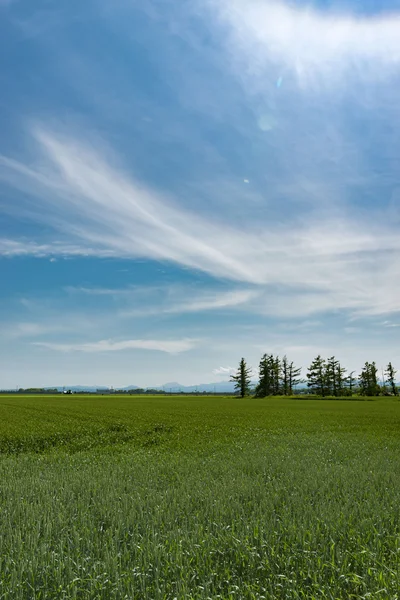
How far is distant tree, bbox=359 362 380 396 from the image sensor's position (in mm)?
112062

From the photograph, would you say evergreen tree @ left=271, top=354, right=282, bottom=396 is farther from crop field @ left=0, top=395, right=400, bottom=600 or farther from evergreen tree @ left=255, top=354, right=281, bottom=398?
crop field @ left=0, top=395, right=400, bottom=600

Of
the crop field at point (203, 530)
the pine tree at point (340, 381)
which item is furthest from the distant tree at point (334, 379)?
the crop field at point (203, 530)

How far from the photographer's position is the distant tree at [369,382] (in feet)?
368

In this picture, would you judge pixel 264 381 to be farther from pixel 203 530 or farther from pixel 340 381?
pixel 203 530

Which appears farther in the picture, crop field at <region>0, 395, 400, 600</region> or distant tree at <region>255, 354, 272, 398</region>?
distant tree at <region>255, 354, 272, 398</region>

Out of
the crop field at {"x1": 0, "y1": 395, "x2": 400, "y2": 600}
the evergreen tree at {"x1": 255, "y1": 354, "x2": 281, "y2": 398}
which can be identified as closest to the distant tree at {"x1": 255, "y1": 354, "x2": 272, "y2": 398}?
the evergreen tree at {"x1": 255, "y1": 354, "x2": 281, "y2": 398}

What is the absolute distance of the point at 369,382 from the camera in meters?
115

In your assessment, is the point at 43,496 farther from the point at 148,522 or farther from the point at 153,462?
the point at 153,462

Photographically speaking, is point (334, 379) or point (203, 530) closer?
point (203, 530)

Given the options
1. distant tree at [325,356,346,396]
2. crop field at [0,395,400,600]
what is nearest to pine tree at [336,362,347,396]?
distant tree at [325,356,346,396]

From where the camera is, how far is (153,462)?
13.3 metres

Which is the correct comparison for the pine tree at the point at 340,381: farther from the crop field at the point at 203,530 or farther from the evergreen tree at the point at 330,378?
the crop field at the point at 203,530

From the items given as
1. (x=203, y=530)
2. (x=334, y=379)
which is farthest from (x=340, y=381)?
(x=203, y=530)

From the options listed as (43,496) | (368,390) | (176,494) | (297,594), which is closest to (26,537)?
(43,496)
